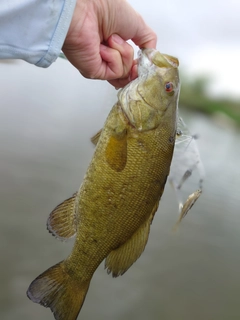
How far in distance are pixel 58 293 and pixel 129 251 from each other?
0.39 m

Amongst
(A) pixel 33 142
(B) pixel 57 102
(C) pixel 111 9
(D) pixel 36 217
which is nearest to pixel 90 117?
(B) pixel 57 102

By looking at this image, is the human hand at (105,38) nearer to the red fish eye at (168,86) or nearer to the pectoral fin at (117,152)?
the red fish eye at (168,86)

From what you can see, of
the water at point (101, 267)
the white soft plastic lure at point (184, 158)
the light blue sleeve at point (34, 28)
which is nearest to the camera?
the light blue sleeve at point (34, 28)

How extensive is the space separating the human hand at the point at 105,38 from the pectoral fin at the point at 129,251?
75cm

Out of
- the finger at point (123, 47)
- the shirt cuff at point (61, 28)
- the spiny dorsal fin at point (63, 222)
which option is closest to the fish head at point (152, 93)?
the finger at point (123, 47)

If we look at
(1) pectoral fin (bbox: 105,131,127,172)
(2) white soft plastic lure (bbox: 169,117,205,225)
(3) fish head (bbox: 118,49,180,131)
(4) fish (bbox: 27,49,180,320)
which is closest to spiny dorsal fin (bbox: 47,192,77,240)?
(4) fish (bbox: 27,49,180,320)

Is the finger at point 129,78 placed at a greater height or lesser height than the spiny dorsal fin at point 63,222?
greater

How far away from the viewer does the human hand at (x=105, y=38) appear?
1.75 m

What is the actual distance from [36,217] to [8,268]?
103 cm

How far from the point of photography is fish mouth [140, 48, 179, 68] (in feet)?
5.72

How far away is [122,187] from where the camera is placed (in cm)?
173

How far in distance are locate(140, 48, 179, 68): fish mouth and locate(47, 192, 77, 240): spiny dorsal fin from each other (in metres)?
0.77

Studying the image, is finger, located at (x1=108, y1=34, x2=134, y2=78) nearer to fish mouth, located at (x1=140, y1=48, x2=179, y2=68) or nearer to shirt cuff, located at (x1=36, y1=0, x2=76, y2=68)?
fish mouth, located at (x1=140, y1=48, x2=179, y2=68)

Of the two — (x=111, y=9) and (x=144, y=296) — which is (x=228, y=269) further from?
(x=111, y=9)
